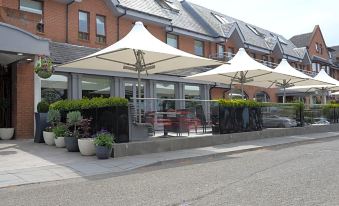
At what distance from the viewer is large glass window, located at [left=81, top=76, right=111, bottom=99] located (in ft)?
57.3

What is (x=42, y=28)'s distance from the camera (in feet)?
54.9

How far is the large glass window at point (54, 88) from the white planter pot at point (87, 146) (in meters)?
5.97

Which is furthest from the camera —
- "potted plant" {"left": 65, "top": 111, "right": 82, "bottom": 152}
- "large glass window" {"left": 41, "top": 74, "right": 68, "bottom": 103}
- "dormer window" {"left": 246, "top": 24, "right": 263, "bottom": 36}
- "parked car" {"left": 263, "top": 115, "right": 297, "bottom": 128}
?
"dormer window" {"left": 246, "top": 24, "right": 263, "bottom": 36}

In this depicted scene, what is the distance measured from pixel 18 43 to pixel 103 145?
4929mm

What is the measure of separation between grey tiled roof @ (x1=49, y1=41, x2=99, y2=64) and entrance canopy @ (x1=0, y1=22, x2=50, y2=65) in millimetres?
2363

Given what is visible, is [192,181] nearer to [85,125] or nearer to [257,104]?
[85,125]

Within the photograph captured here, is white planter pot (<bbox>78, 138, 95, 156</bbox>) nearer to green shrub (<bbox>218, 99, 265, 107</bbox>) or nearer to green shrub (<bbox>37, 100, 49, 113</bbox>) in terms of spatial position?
green shrub (<bbox>37, 100, 49, 113</bbox>)

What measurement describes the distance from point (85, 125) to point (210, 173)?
4418 mm

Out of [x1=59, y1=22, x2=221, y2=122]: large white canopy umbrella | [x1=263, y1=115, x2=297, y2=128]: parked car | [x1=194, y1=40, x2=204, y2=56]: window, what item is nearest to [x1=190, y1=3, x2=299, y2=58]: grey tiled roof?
[x1=194, y1=40, x2=204, y2=56]: window

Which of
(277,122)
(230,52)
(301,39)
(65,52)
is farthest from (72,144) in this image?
(301,39)

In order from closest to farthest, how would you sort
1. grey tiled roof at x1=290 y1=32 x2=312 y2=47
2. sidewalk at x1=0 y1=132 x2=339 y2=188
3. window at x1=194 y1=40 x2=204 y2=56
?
sidewalk at x1=0 y1=132 x2=339 y2=188 → window at x1=194 y1=40 x2=204 y2=56 → grey tiled roof at x1=290 y1=32 x2=312 y2=47

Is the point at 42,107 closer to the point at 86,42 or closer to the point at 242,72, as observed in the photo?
the point at 86,42

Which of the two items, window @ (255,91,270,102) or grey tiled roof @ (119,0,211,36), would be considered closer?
grey tiled roof @ (119,0,211,36)

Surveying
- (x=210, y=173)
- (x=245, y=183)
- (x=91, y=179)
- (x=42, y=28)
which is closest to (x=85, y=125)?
(x=91, y=179)
